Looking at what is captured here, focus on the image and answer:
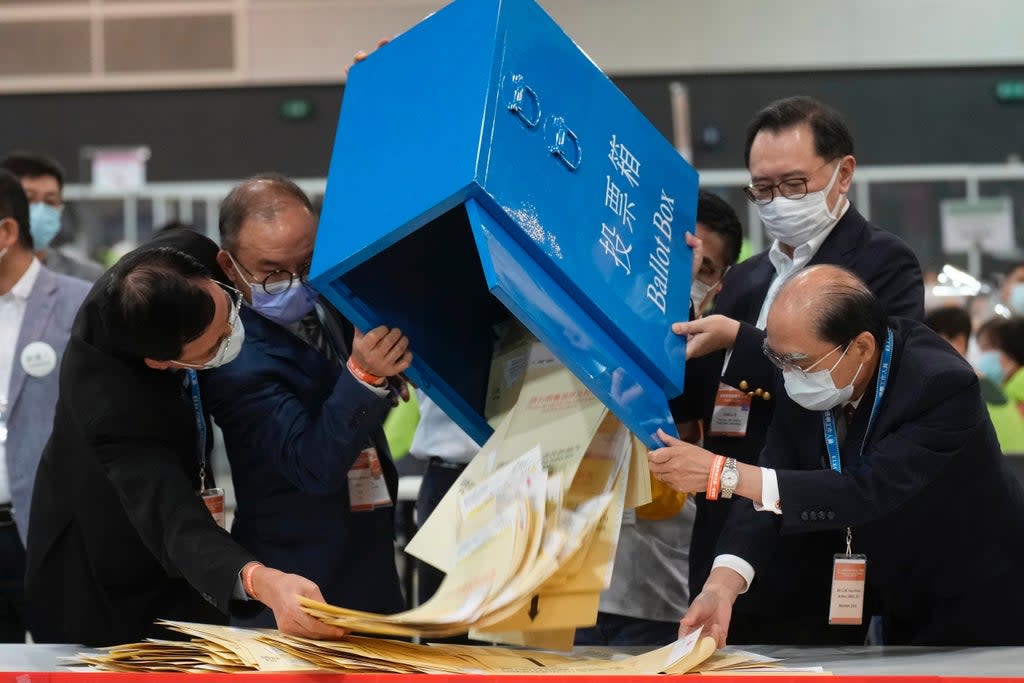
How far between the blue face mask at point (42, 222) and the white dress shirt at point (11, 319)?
2.65 ft

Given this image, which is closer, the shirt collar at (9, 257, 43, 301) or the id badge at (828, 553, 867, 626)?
the id badge at (828, 553, 867, 626)

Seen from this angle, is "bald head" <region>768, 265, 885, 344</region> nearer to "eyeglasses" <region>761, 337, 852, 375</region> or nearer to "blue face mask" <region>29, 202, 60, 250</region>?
"eyeglasses" <region>761, 337, 852, 375</region>

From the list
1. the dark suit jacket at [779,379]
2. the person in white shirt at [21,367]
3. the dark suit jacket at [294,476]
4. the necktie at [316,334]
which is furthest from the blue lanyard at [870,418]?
the person in white shirt at [21,367]

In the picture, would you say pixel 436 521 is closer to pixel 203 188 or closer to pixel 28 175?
pixel 28 175

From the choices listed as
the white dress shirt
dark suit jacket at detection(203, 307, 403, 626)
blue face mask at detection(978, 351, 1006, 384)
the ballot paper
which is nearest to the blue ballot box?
dark suit jacket at detection(203, 307, 403, 626)

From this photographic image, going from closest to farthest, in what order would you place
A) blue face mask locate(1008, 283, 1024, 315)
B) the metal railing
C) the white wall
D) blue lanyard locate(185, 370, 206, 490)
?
blue lanyard locate(185, 370, 206, 490) < blue face mask locate(1008, 283, 1024, 315) < the metal railing < the white wall

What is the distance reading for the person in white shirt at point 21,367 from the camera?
9.21 feet

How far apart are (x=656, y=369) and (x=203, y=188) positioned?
572 cm

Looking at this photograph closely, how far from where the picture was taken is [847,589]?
2.05 metres

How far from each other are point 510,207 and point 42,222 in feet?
8.63

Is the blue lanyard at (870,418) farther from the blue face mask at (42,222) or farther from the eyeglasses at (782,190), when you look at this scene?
the blue face mask at (42,222)

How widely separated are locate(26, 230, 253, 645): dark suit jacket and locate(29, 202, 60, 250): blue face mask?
1.87 meters

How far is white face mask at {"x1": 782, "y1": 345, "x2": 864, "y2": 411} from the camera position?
2.00 m

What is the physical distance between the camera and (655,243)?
2.09 meters
